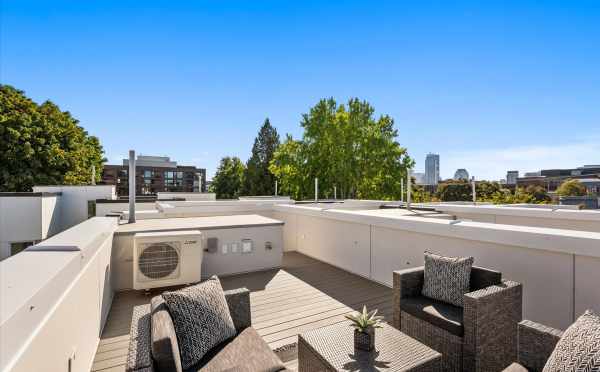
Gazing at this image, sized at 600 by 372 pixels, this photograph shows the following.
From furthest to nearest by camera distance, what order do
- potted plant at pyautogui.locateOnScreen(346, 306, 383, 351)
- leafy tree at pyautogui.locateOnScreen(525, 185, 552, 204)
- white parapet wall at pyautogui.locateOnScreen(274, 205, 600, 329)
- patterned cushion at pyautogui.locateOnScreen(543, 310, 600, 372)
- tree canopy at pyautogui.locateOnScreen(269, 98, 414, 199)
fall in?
1. tree canopy at pyautogui.locateOnScreen(269, 98, 414, 199)
2. leafy tree at pyautogui.locateOnScreen(525, 185, 552, 204)
3. white parapet wall at pyautogui.locateOnScreen(274, 205, 600, 329)
4. potted plant at pyautogui.locateOnScreen(346, 306, 383, 351)
5. patterned cushion at pyautogui.locateOnScreen(543, 310, 600, 372)

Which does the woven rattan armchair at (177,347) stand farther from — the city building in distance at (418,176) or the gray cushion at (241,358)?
the city building in distance at (418,176)

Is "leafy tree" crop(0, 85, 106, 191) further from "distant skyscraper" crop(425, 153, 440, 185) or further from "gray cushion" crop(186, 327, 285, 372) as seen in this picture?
"distant skyscraper" crop(425, 153, 440, 185)

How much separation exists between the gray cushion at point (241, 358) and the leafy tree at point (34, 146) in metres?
20.6

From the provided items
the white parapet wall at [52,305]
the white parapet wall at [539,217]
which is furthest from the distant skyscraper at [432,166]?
the white parapet wall at [52,305]

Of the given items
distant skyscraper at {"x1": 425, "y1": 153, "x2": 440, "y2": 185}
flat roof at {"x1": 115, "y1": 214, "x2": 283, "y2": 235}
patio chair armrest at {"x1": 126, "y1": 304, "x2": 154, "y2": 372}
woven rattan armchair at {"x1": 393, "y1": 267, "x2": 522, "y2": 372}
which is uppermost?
distant skyscraper at {"x1": 425, "y1": 153, "x2": 440, "y2": 185}

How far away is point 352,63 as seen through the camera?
14.4m

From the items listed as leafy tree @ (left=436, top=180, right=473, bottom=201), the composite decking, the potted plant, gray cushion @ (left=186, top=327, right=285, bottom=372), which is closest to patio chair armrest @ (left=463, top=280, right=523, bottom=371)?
the potted plant

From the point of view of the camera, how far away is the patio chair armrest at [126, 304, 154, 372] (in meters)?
1.35

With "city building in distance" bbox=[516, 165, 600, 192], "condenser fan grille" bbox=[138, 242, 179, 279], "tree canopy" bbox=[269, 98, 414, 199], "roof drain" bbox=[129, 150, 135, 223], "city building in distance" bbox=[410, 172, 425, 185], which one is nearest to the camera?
"condenser fan grille" bbox=[138, 242, 179, 279]

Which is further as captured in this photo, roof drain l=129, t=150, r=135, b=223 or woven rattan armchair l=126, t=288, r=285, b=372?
roof drain l=129, t=150, r=135, b=223

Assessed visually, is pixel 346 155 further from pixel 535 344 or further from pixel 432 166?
pixel 432 166

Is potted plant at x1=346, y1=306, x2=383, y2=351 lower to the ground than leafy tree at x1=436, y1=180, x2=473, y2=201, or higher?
lower

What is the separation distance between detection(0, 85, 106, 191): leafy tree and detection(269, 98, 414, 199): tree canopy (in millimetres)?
14272

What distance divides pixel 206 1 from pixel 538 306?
10.1 m
